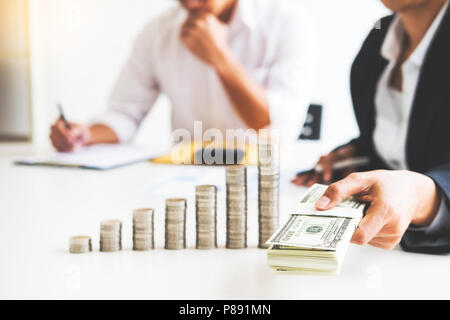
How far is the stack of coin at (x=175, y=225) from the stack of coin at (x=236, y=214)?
2.7 inches

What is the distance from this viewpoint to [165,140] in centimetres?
287

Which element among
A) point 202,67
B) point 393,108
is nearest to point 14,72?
point 202,67

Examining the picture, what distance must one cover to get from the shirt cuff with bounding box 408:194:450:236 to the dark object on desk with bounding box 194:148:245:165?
29.2 inches

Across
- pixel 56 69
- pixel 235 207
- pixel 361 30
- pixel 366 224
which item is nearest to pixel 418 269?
pixel 366 224

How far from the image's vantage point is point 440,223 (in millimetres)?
722

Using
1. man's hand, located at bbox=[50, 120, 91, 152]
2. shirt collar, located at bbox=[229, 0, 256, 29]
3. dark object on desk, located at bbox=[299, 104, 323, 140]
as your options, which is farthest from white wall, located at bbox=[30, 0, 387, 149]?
dark object on desk, located at bbox=[299, 104, 323, 140]

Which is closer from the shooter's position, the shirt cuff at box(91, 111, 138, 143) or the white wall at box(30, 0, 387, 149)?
the shirt cuff at box(91, 111, 138, 143)

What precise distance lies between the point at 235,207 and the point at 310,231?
179 millimetres

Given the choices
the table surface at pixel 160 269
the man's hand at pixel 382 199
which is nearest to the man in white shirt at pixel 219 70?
the table surface at pixel 160 269

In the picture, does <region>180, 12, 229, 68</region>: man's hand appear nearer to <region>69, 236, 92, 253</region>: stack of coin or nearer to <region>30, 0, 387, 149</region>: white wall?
<region>30, 0, 387, 149</region>: white wall

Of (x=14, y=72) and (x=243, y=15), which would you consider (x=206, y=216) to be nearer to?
(x=243, y=15)

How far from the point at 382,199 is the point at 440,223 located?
0.16 m

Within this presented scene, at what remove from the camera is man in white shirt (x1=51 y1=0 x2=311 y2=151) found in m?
1.89
